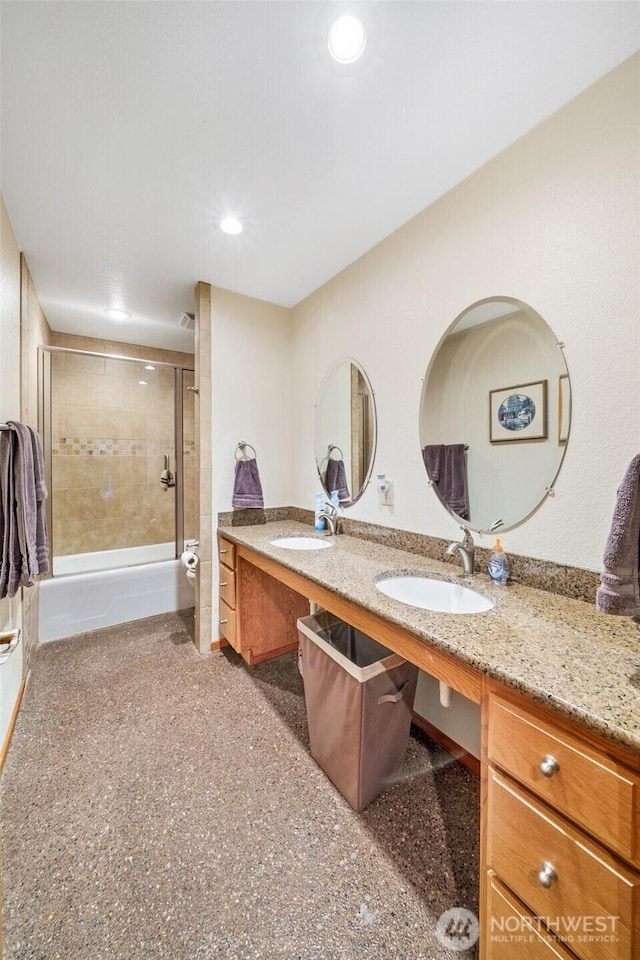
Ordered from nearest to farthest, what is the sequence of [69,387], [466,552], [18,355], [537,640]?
[537,640]
[466,552]
[18,355]
[69,387]

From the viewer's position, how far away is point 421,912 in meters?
0.98

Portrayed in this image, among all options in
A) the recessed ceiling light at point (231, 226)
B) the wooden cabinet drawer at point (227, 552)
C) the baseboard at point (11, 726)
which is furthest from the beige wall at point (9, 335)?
the wooden cabinet drawer at point (227, 552)

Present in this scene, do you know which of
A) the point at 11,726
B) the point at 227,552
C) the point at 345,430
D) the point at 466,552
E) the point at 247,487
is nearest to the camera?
the point at 466,552

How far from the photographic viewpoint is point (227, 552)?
221 cm

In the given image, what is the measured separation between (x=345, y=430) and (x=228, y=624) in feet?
4.64

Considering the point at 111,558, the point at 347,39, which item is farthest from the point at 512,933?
the point at 111,558

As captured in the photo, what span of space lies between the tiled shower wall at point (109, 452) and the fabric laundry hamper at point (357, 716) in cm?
263

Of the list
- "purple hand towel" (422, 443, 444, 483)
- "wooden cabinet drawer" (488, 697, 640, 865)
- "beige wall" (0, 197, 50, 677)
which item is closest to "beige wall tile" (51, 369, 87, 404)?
"beige wall" (0, 197, 50, 677)

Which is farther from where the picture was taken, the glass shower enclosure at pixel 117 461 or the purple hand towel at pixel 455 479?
the glass shower enclosure at pixel 117 461

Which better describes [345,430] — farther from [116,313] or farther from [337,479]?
[116,313]

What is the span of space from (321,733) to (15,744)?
1.38m

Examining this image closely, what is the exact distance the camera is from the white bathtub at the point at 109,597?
2490mm

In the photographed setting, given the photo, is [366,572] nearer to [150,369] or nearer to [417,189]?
[417,189]

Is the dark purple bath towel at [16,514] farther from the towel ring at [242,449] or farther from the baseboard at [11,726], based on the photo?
the towel ring at [242,449]
